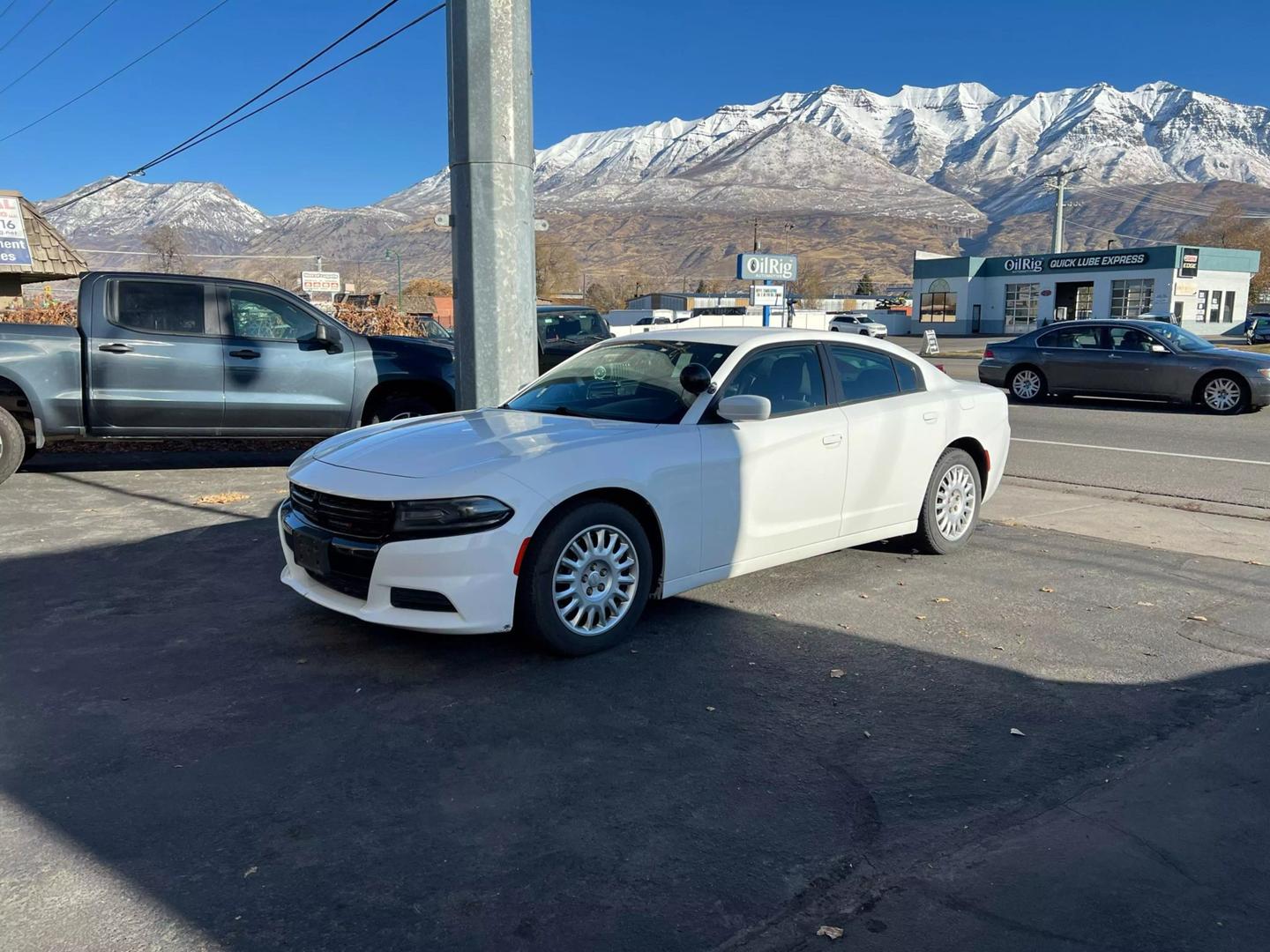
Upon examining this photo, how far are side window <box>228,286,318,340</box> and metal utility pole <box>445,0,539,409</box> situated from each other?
208 centimetres

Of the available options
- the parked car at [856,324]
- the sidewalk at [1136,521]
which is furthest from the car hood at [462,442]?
the parked car at [856,324]

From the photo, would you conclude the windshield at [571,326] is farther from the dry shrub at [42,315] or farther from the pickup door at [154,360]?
the pickup door at [154,360]

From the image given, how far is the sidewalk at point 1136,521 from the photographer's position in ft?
24.0

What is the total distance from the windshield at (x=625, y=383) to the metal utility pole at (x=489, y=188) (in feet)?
7.59

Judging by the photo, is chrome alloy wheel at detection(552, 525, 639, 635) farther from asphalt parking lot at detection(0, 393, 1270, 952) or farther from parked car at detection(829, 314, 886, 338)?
parked car at detection(829, 314, 886, 338)

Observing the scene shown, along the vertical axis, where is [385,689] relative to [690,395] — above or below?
below

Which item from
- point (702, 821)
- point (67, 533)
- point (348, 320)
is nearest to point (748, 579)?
point (702, 821)

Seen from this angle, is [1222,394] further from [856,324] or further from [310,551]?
[856,324]

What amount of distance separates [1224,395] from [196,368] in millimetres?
14728

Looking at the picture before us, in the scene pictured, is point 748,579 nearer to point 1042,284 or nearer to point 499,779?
point 499,779

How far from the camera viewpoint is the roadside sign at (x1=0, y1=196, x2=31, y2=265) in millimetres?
20234

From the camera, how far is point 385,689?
4449 mm

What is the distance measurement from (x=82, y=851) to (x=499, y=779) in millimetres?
1306

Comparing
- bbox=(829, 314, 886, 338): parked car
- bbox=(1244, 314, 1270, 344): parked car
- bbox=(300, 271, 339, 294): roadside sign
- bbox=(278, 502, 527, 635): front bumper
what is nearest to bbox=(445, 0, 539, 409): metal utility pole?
bbox=(278, 502, 527, 635): front bumper
